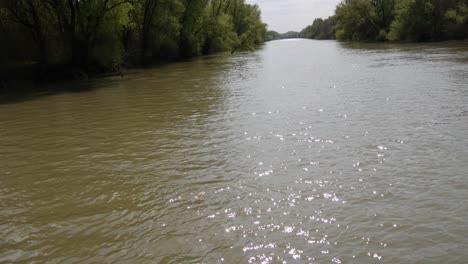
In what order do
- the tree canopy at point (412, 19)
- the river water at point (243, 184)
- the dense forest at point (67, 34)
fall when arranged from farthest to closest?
the tree canopy at point (412, 19) < the dense forest at point (67, 34) < the river water at point (243, 184)

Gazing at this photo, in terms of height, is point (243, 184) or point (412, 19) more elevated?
point (412, 19)

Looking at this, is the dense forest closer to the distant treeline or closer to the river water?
the river water

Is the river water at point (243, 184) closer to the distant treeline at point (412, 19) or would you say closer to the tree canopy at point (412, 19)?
the distant treeline at point (412, 19)

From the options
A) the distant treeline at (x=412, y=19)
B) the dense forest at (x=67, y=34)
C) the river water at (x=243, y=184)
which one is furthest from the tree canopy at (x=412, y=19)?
the river water at (x=243, y=184)

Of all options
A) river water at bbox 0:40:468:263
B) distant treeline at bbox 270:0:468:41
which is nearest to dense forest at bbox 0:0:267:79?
river water at bbox 0:40:468:263

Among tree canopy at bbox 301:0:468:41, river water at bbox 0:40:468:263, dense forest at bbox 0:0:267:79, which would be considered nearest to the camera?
river water at bbox 0:40:468:263

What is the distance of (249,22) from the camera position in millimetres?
90438

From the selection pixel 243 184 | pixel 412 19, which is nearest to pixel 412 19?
pixel 412 19

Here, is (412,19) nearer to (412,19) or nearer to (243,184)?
(412,19)

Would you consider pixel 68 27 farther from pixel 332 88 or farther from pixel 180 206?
pixel 180 206

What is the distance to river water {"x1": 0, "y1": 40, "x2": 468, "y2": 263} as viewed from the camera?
5.05m

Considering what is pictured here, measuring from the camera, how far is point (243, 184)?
7102 mm

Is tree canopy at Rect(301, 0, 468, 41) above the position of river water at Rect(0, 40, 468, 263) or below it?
above

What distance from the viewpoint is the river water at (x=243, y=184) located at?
5.05 metres
